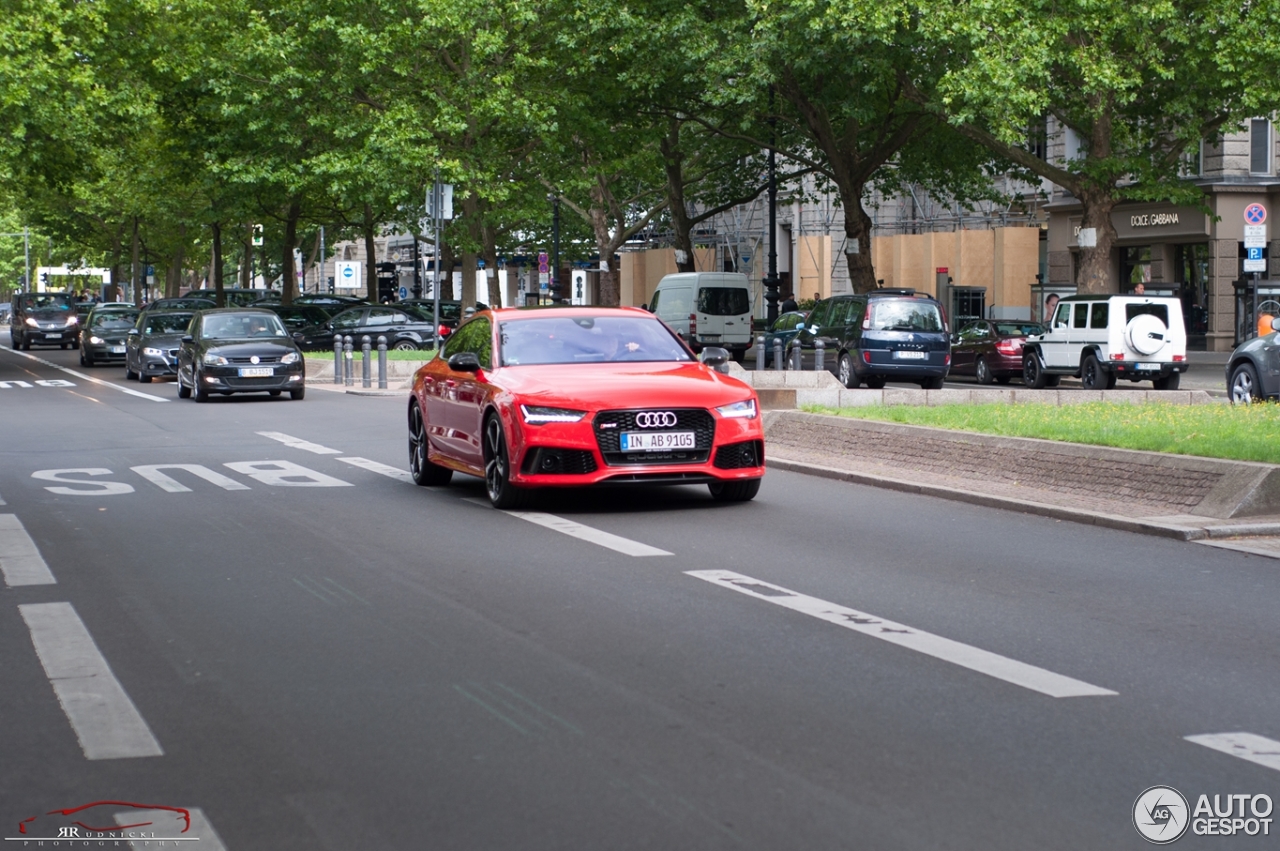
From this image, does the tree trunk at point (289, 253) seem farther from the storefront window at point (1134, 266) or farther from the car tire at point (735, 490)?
the car tire at point (735, 490)

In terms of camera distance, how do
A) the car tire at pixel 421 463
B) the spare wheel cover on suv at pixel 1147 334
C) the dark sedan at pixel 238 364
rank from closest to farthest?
the car tire at pixel 421 463 < the dark sedan at pixel 238 364 < the spare wheel cover on suv at pixel 1147 334

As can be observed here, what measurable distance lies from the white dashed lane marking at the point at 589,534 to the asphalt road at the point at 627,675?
0.21 feet

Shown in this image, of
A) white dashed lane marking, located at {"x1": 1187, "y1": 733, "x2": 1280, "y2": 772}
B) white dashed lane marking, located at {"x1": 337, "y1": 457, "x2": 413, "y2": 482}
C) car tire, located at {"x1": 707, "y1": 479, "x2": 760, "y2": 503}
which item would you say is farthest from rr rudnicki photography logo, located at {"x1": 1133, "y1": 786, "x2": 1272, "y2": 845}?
white dashed lane marking, located at {"x1": 337, "y1": 457, "x2": 413, "y2": 482}

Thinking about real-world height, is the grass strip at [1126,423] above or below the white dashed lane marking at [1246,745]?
above

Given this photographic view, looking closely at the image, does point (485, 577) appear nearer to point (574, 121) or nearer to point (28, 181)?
point (574, 121)

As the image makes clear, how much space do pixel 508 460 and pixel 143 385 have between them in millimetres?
24582

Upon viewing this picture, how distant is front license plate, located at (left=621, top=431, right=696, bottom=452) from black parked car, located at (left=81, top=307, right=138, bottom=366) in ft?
124

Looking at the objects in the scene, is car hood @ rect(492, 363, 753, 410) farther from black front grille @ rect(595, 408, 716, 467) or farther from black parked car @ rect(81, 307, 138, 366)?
black parked car @ rect(81, 307, 138, 366)

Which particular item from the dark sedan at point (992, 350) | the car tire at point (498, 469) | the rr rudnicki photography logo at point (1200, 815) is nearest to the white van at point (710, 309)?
the dark sedan at point (992, 350)

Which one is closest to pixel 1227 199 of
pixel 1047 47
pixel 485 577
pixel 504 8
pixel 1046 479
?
pixel 1047 47

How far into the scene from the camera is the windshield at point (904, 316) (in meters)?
30.2

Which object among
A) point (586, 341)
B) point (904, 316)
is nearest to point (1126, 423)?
point (586, 341)

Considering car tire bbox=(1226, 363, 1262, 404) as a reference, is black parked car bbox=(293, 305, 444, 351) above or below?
above

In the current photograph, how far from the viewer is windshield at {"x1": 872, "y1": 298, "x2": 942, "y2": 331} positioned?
98.9 ft
